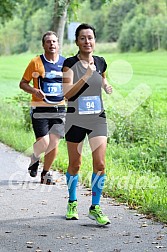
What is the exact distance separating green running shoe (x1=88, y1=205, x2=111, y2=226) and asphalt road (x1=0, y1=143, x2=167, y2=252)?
60mm

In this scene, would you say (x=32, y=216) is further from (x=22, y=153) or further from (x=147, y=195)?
(x=22, y=153)

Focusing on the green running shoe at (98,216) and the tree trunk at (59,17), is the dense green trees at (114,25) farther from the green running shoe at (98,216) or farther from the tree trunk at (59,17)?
the green running shoe at (98,216)

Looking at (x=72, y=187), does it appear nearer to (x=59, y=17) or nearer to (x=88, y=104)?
(x=88, y=104)

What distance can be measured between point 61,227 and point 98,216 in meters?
0.39

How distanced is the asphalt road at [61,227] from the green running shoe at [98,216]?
0.06 meters

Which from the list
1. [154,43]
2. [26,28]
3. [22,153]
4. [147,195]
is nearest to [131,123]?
[22,153]

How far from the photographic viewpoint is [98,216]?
657cm

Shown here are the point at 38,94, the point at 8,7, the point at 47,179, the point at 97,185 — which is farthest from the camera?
the point at 8,7

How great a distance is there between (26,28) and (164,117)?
4664 centimetres

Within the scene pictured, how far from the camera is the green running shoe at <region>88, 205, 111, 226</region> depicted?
21.4ft

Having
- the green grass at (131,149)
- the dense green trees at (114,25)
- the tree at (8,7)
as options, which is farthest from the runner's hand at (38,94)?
the dense green trees at (114,25)

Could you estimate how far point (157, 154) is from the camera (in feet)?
40.9

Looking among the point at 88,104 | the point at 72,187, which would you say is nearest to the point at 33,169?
the point at 72,187

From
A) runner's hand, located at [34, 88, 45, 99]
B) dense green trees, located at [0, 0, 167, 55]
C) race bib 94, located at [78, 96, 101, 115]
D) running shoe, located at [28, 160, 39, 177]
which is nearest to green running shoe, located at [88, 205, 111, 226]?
race bib 94, located at [78, 96, 101, 115]
